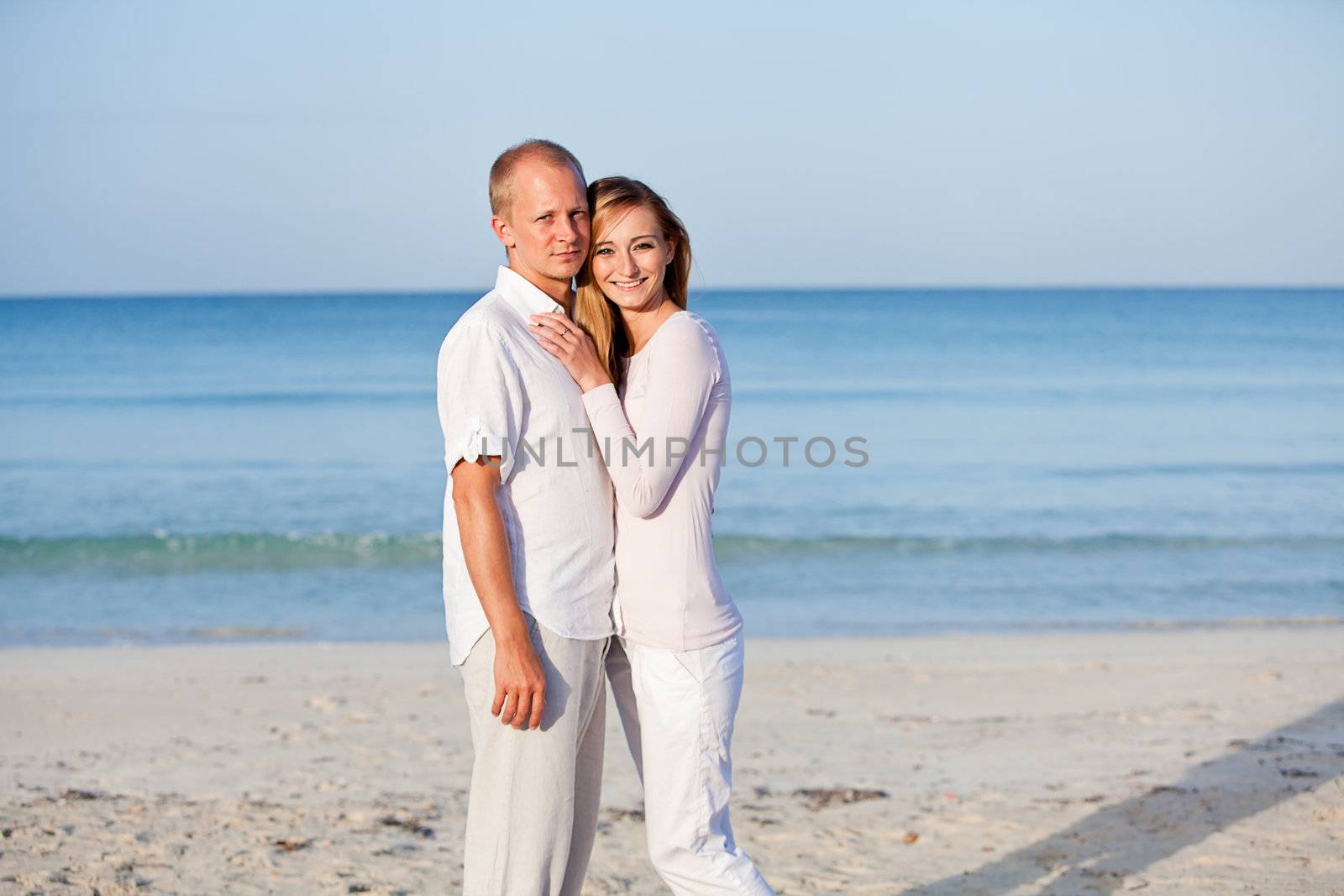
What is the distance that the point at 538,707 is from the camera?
260 centimetres

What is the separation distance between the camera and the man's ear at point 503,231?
2.86 metres

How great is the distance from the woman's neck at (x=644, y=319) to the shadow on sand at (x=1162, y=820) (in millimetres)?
2227

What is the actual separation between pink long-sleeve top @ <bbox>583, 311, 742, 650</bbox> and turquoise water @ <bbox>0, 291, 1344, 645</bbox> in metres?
6.08

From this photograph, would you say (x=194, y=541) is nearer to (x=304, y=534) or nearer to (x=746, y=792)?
(x=304, y=534)

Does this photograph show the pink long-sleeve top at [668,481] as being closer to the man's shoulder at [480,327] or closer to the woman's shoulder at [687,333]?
the woman's shoulder at [687,333]

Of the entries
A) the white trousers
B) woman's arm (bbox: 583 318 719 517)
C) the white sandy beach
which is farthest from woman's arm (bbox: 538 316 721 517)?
the white sandy beach

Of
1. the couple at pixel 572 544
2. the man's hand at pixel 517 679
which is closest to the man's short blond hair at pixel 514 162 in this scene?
the couple at pixel 572 544

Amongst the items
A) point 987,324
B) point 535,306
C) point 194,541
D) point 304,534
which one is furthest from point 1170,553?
point 987,324

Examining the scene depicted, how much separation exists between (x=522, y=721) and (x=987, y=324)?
161 feet

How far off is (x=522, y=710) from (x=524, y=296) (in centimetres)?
94

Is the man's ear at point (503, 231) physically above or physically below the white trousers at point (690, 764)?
above

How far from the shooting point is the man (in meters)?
2.57

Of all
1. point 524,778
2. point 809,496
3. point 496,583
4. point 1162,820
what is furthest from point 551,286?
point 809,496

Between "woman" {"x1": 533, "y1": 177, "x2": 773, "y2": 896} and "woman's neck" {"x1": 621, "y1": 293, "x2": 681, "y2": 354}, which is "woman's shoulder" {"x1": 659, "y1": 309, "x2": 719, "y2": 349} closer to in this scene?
"woman" {"x1": 533, "y1": 177, "x2": 773, "y2": 896}
